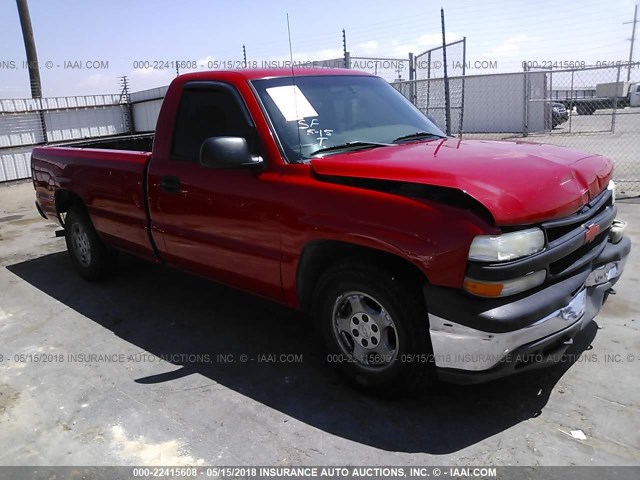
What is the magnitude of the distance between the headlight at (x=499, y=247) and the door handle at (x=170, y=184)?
2399 mm

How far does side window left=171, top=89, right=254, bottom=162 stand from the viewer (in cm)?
388

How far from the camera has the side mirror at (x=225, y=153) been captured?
3.43m

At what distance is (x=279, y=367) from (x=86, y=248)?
301 centimetres

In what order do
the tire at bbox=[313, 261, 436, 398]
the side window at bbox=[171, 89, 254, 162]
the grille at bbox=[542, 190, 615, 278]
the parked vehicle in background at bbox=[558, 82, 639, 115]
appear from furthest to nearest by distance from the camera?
the parked vehicle in background at bbox=[558, 82, 639, 115], the side window at bbox=[171, 89, 254, 162], the tire at bbox=[313, 261, 436, 398], the grille at bbox=[542, 190, 615, 278]

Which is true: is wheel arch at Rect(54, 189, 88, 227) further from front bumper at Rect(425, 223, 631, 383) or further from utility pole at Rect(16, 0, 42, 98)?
utility pole at Rect(16, 0, 42, 98)

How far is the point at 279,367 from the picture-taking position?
3891 mm

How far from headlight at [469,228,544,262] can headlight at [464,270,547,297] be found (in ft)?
0.38

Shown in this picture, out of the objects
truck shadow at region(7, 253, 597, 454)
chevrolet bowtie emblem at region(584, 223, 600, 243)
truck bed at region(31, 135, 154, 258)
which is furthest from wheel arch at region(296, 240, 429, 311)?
truck bed at region(31, 135, 154, 258)

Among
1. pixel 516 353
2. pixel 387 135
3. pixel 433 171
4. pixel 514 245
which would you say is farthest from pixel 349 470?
pixel 387 135

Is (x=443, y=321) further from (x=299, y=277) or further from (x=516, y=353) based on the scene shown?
(x=299, y=277)

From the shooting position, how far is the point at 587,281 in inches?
129

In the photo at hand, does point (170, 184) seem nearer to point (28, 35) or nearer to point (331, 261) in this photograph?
point (331, 261)

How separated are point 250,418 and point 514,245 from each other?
1.81m

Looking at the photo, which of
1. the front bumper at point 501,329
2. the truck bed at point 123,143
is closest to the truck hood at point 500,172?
the front bumper at point 501,329
